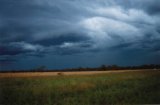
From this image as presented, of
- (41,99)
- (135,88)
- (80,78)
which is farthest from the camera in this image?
(80,78)

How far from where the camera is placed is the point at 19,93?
745cm

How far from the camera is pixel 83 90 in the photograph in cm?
776

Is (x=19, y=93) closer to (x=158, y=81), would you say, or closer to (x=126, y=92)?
(x=126, y=92)

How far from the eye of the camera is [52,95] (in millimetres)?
7484

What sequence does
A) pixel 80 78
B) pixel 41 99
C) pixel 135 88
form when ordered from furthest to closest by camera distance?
pixel 80 78 → pixel 135 88 → pixel 41 99

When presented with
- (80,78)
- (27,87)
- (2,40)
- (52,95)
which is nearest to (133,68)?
(80,78)

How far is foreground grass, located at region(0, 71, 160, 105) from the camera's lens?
24.0ft

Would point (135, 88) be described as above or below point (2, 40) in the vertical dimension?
below

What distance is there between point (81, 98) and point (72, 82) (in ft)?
2.58

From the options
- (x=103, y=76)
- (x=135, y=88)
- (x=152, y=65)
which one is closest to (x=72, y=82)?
(x=103, y=76)

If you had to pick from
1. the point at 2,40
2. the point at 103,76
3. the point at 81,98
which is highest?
the point at 2,40

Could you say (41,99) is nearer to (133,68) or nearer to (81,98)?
(81,98)

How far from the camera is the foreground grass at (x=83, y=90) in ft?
24.0

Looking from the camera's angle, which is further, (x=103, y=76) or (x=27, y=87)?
(x=103, y=76)
